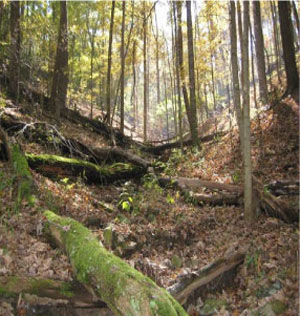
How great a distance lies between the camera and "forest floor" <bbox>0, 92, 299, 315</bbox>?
A: 4.48 metres

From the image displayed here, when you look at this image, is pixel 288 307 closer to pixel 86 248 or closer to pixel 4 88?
pixel 86 248

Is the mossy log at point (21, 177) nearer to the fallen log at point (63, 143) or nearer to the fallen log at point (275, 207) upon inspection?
the fallen log at point (63, 143)

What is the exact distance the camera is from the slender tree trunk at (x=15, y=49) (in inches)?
373

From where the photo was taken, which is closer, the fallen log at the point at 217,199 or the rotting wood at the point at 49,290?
the rotting wood at the point at 49,290

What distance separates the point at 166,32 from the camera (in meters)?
19.5

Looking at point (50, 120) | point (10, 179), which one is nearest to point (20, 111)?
point (50, 120)

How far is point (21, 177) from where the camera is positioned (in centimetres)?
616

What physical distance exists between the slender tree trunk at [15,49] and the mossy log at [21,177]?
398cm

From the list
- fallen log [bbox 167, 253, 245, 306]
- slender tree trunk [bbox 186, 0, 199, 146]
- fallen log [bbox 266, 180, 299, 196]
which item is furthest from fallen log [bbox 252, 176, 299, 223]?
slender tree trunk [bbox 186, 0, 199, 146]

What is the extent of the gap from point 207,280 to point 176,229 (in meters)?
1.60

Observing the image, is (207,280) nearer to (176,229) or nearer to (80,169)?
(176,229)

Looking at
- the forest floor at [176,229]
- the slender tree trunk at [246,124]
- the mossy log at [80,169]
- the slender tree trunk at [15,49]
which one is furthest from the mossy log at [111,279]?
the slender tree trunk at [15,49]

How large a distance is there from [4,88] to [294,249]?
35.7ft

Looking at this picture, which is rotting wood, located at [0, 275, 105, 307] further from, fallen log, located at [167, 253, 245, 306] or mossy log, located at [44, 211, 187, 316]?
fallen log, located at [167, 253, 245, 306]
